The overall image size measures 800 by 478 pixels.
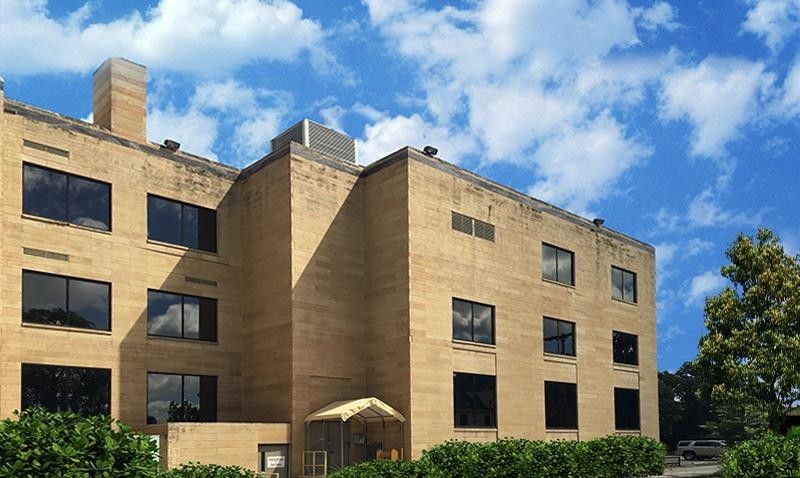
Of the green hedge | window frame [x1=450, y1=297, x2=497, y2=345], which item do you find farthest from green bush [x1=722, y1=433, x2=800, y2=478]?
window frame [x1=450, y1=297, x2=497, y2=345]

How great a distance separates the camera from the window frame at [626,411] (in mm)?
38844

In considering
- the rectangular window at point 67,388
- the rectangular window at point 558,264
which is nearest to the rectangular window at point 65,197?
the rectangular window at point 67,388

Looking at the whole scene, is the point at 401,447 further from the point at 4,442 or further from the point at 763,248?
the point at 4,442

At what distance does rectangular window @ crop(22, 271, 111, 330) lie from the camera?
83.6ft

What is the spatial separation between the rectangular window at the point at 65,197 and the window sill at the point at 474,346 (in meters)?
12.7

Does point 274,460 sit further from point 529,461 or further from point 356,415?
point 529,461

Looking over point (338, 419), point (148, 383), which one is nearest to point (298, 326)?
point (338, 419)

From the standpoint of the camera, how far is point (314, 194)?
29953 millimetres

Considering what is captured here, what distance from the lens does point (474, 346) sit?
102 feet

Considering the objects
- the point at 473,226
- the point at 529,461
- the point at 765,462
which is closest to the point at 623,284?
the point at 473,226

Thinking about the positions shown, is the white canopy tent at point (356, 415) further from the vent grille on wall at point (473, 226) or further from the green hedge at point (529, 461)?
the vent grille on wall at point (473, 226)

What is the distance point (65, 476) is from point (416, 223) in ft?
64.2

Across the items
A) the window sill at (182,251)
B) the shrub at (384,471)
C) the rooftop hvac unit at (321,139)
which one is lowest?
the shrub at (384,471)

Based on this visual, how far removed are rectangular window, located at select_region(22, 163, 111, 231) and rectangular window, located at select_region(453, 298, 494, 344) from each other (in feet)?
41.2
